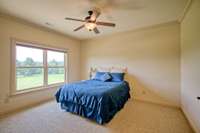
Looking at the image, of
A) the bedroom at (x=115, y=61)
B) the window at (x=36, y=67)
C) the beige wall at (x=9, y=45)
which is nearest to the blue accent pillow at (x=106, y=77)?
the bedroom at (x=115, y=61)

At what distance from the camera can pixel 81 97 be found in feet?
8.76

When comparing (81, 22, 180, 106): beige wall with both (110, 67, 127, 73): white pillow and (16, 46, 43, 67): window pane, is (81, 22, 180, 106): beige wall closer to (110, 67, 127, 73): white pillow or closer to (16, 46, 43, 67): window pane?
(110, 67, 127, 73): white pillow

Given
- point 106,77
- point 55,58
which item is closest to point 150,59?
point 106,77

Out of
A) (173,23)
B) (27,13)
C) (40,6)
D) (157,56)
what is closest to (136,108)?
(157,56)

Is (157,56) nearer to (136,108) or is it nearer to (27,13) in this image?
(136,108)

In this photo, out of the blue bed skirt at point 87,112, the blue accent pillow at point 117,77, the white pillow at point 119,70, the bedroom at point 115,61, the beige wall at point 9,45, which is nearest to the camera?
the bedroom at point 115,61

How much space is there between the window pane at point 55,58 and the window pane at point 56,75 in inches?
9.0

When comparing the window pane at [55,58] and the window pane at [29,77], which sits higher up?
the window pane at [55,58]

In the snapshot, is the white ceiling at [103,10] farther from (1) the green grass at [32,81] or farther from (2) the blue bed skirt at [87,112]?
(2) the blue bed skirt at [87,112]

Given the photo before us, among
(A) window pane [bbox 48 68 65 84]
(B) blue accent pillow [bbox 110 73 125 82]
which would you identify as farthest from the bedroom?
(B) blue accent pillow [bbox 110 73 125 82]

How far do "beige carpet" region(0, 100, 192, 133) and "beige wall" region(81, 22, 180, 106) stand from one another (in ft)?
2.33

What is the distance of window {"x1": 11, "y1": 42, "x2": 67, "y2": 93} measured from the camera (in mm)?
3285

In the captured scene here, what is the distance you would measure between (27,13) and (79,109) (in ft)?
8.92

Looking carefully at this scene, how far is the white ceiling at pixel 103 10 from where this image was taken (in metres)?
2.32
